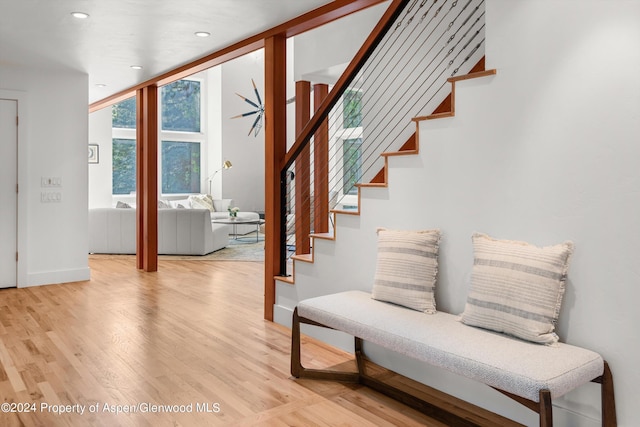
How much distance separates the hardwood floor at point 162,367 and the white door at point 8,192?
0.51 meters

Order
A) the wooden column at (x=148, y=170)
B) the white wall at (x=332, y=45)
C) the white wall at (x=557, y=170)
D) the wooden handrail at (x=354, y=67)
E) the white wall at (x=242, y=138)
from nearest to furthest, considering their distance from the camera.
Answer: the white wall at (x=557, y=170), the wooden handrail at (x=354, y=67), the white wall at (x=332, y=45), the wooden column at (x=148, y=170), the white wall at (x=242, y=138)

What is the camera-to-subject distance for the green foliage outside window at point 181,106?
11.8 meters

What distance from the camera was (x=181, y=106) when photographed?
469 inches

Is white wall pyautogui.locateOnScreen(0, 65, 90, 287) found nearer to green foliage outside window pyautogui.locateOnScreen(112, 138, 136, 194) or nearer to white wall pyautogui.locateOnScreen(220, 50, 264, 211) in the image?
green foliage outside window pyautogui.locateOnScreen(112, 138, 136, 194)

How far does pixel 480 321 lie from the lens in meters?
2.44

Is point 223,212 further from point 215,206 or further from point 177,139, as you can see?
point 177,139

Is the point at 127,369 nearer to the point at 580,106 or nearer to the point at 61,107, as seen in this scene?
the point at 580,106

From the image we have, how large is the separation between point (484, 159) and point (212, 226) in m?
6.24

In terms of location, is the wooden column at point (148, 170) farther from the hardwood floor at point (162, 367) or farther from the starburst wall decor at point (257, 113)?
the starburst wall decor at point (257, 113)

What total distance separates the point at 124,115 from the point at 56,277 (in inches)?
242

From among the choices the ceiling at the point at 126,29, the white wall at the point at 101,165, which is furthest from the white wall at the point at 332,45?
the white wall at the point at 101,165

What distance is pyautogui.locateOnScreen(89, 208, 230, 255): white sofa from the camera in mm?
7820

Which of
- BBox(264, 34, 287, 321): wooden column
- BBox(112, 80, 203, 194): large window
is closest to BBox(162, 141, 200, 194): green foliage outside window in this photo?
BBox(112, 80, 203, 194): large window

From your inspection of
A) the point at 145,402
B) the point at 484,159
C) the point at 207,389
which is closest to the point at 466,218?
the point at 484,159
